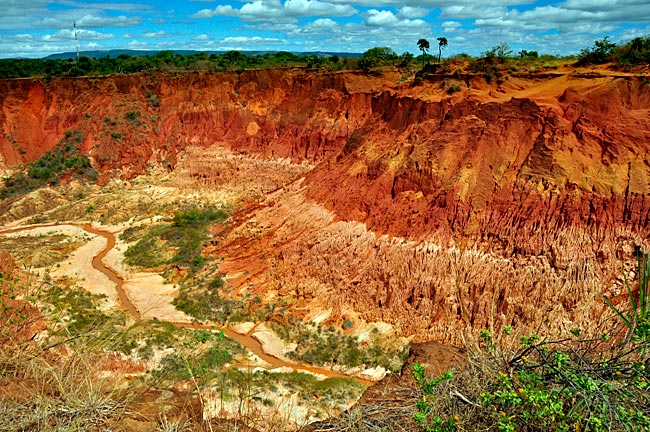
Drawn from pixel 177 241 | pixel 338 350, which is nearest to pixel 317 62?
pixel 177 241

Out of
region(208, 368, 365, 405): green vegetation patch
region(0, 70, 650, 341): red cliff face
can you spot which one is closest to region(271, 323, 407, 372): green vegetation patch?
region(208, 368, 365, 405): green vegetation patch

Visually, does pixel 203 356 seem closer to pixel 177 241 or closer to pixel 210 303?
pixel 210 303

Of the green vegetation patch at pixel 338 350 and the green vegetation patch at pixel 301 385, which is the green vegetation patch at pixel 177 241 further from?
the green vegetation patch at pixel 301 385

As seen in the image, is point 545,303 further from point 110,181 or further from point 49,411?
point 110,181

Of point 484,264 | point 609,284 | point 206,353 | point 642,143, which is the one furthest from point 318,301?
point 642,143

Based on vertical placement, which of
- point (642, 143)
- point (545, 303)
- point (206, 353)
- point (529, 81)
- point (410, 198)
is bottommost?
point (206, 353)
